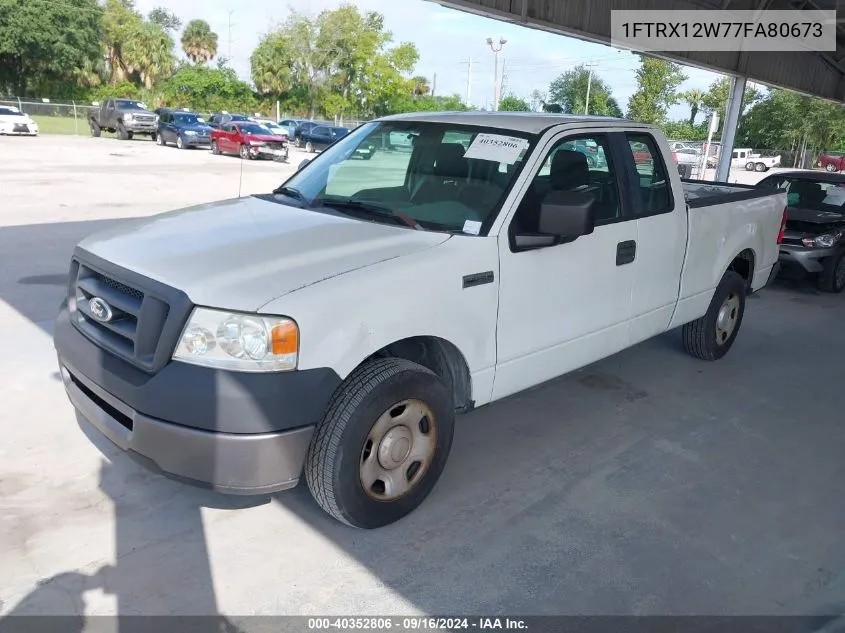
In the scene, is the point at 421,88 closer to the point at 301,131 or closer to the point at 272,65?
the point at 272,65

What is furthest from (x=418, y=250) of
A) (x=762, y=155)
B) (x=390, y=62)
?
(x=390, y=62)

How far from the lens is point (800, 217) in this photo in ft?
29.3

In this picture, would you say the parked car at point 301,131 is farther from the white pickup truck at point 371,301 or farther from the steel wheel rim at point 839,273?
the white pickup truck at point 371,301

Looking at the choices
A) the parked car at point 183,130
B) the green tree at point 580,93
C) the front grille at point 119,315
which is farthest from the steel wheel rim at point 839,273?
the green tree at point 580,93

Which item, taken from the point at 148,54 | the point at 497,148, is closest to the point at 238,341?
the point at 497,148

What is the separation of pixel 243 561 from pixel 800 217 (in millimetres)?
8499

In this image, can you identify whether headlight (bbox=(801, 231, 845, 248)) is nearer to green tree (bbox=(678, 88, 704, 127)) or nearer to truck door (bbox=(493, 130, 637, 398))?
truck door (bbox=(493, 130, 637, 398))

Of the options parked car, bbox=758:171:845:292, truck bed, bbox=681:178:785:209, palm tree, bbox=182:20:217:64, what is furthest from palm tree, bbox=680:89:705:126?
truck bed, bbox=681:178:785:209

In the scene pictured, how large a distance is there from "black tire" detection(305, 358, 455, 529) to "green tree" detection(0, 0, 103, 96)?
187 feet

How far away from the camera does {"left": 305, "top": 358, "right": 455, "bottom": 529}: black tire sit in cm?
291

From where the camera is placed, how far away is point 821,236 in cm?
868

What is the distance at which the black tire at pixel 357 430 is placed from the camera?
114 inches

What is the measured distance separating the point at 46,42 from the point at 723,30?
2025 inches

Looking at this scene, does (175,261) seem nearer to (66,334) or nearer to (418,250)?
(66,334)
